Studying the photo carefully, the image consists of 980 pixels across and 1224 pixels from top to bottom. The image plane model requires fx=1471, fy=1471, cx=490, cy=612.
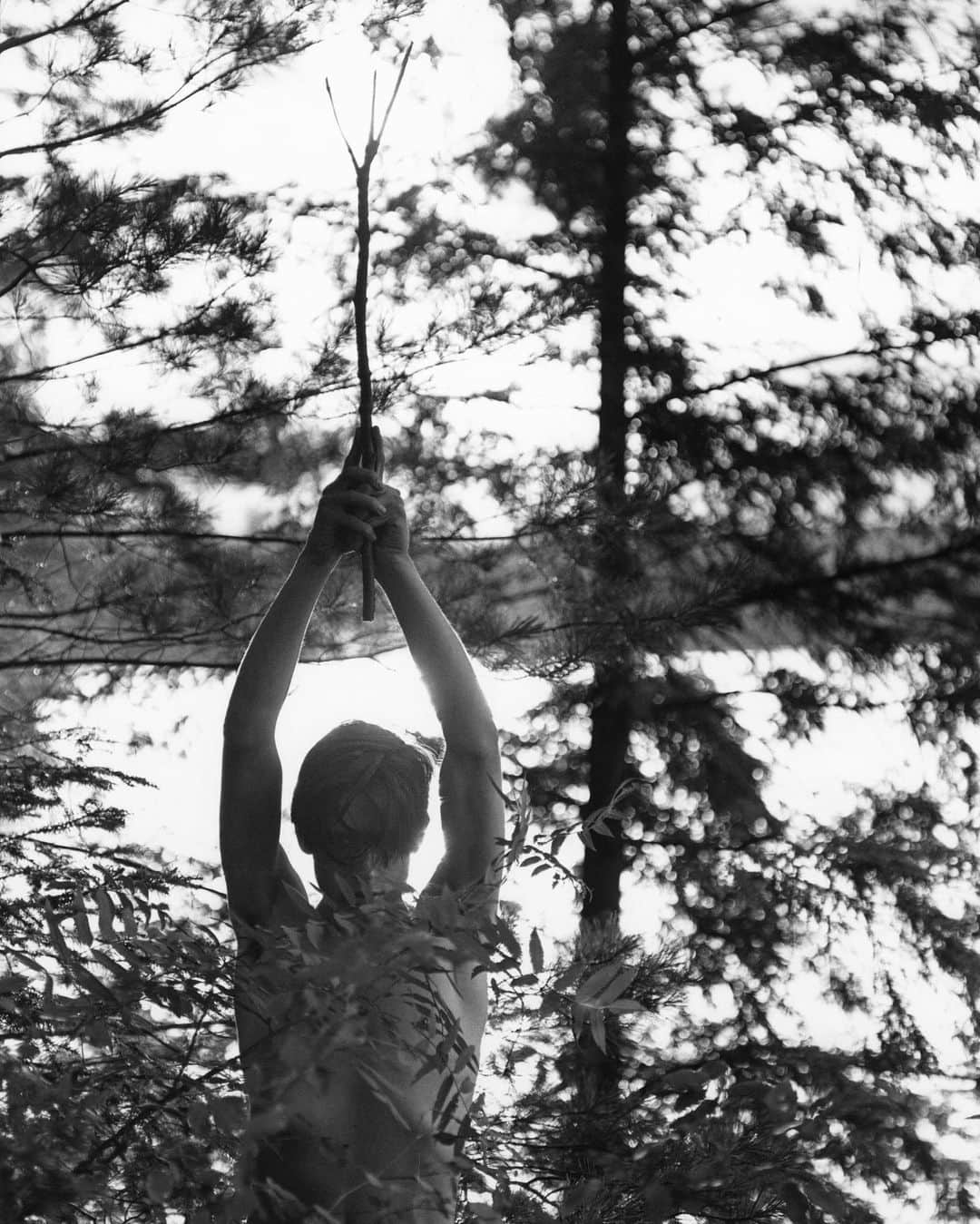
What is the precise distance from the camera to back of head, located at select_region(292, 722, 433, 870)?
165 cm

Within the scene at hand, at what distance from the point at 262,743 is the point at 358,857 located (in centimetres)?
17

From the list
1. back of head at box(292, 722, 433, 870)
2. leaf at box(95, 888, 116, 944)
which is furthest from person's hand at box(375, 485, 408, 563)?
leaf at box(95, 888, 116, 944)

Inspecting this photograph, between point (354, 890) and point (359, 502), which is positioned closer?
point (354, 890)

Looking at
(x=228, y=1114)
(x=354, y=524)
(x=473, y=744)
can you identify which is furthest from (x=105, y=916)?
(x=354, y=524)

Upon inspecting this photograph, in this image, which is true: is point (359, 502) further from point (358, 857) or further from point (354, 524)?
point (358, 857)

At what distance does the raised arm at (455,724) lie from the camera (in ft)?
5.49

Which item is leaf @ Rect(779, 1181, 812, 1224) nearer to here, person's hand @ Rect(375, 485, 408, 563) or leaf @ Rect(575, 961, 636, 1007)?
leaf @ Rect(575, 961, 636, 1007)

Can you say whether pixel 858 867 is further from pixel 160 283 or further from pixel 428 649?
pixel 428 649

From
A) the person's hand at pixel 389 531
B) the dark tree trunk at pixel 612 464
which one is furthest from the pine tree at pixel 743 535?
the person's hand at pixel 389 531

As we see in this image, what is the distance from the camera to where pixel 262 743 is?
5.51 feet

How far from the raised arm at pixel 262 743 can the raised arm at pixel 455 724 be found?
80 mm

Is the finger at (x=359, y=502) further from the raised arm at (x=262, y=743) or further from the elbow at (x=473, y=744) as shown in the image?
the elbow at (x=473, y=744)

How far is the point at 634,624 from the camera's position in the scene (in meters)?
4.71

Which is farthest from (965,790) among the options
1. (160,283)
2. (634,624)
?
(160,283)
